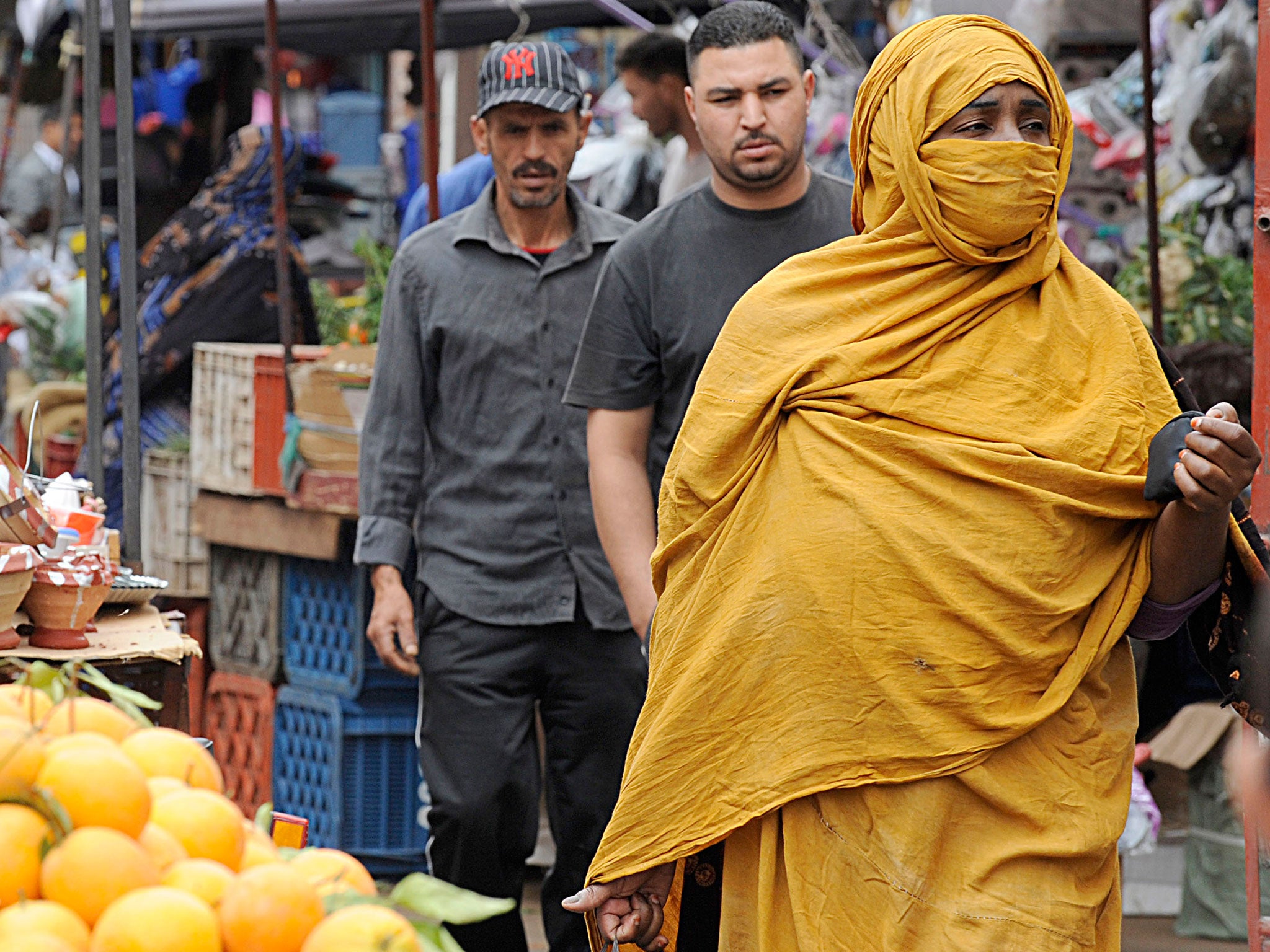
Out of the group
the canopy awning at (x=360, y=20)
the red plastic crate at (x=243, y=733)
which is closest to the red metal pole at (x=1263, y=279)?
the red plastic crate at (x=243, y=733)

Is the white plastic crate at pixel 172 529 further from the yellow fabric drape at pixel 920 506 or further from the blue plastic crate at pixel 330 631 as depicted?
the yellow fabric drape at pixel 920 506

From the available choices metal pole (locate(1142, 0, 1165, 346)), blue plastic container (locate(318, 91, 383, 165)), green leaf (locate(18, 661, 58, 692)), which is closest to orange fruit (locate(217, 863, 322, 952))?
green leaf (locate(18, 661, 58, 692))

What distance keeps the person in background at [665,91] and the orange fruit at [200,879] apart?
4.48 m

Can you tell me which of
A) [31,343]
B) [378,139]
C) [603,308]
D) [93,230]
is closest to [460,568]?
[603,308]

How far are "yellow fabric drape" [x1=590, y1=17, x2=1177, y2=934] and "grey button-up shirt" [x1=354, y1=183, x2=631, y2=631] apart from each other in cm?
143

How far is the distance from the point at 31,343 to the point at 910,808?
6.40 metres

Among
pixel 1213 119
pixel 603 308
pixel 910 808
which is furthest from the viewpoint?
pixel 1213 119

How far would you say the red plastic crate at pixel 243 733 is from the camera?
17.7 ft

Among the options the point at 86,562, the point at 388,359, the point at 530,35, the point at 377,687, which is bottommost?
the point at 377,687

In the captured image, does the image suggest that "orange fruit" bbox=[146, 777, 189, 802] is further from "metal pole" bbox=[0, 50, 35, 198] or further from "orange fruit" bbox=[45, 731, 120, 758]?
"metal pole" bbox=[0, 50, 35, 198]

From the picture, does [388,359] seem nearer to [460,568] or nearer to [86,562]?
[460,568]

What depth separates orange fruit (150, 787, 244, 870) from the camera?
1.43 meters

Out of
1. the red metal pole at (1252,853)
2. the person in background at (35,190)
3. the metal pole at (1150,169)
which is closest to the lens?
the red metal pole at (1252,853)

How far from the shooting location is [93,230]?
158 inches
